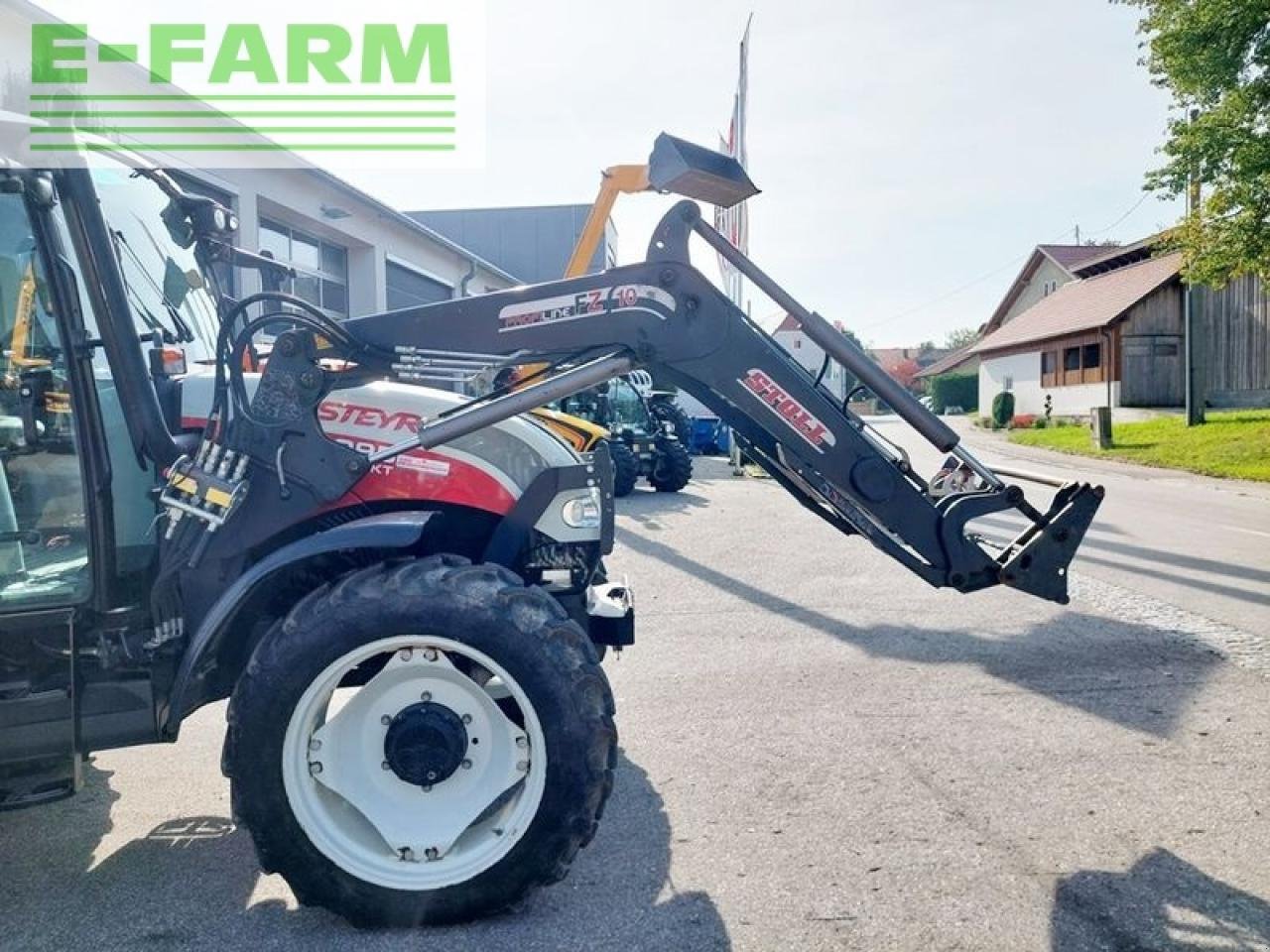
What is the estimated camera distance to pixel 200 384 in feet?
12.0

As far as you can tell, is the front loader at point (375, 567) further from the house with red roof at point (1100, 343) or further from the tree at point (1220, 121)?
the house with red roof at point (1100, 343)

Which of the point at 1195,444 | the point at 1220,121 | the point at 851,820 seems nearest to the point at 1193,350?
the point at 1195,444

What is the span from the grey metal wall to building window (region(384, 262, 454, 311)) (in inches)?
467

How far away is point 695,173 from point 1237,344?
109ft

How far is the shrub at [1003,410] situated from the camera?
38875 millimetres

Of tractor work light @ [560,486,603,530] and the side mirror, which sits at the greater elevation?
the side mirror

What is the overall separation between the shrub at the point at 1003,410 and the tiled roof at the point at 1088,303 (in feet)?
8.37

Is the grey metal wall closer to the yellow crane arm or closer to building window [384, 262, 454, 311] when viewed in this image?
building window [384, 262, 454, 311]

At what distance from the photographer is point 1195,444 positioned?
73.3ft

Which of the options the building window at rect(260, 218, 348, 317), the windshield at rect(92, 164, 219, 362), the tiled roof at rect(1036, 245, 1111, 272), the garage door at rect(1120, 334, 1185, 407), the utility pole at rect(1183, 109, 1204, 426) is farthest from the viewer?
the tiled roof at rect(1036, 245, 1111, 272)

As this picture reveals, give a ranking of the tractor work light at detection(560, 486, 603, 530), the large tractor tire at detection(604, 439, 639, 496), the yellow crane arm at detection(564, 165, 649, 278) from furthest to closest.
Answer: the large tractor tire at detection(604, 439, 639, 496) < the yellow crane arm at detection(564, 165, 649, 278) < the tractor work light at detection(560, 486, 603, 530)

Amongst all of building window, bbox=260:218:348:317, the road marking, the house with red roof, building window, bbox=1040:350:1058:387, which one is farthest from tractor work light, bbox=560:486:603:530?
building window, bbox=1040:350:1058:387

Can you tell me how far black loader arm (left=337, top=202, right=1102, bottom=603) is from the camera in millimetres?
3625

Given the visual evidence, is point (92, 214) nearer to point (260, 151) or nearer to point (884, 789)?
point (884, 789)
